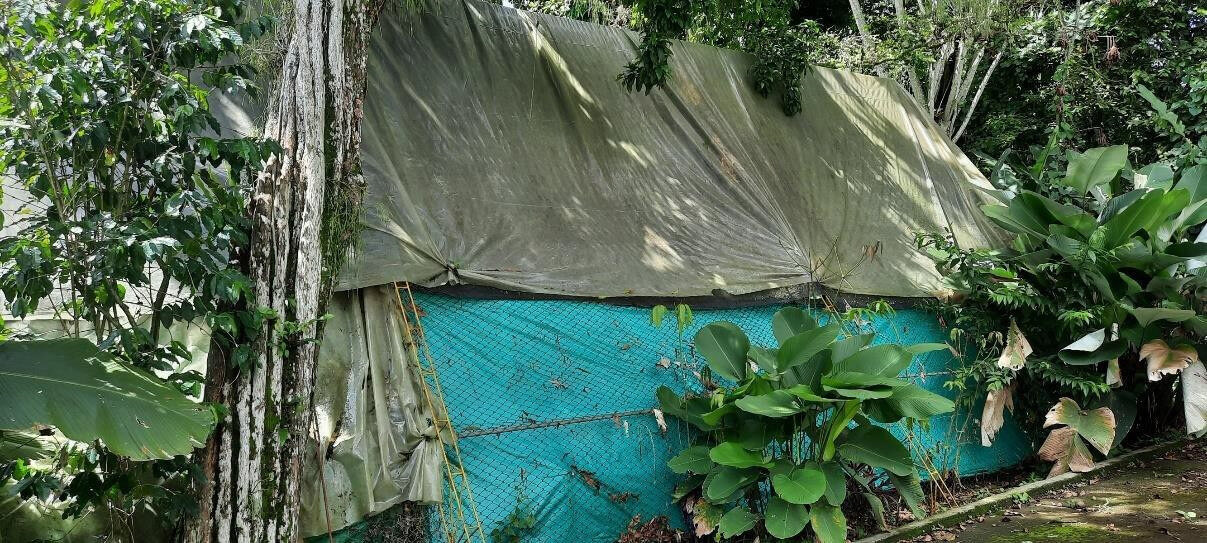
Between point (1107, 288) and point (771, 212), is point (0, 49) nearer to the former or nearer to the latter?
point (771, 212)

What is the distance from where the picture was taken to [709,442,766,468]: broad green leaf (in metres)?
4.88

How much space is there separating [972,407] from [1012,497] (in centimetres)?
75

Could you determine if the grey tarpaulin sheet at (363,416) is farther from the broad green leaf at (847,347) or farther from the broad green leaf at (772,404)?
the broad green leaf at (847,347)

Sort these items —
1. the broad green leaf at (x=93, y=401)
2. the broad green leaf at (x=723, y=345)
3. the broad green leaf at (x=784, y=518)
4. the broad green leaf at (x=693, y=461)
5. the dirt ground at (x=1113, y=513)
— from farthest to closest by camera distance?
the dirt ground at (x=1113, y=513) → the broad green leaf at (x=723, y=345) → the broad green leaf at (x=693, y=461) → the broad green leaf at (x=784, y=518) → the broad green leaf at (x=93, y=401)

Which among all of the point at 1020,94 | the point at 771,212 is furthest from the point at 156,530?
the point at 1020,94

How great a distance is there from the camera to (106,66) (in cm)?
350

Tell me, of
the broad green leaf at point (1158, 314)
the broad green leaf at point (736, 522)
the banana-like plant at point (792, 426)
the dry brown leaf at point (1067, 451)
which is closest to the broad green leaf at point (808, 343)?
the banana-like plant at point (792, 426)

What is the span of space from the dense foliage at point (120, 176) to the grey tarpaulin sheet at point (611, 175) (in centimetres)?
111

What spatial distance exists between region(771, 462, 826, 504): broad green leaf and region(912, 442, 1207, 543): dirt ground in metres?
1.58

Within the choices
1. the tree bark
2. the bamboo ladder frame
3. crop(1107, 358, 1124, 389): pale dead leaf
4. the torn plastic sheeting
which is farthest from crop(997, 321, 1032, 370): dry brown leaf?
the tree bark

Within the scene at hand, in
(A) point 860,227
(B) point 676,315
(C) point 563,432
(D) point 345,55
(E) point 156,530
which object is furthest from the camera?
(A) point 860,227

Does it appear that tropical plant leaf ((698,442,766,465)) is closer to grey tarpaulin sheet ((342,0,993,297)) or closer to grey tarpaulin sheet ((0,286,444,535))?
grey tarpaulin sheet ((342,0,993,297))

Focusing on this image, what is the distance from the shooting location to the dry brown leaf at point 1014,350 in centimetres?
694

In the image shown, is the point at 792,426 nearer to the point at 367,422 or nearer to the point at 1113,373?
the point at 367,422
